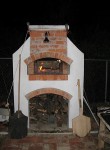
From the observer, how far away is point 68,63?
7301 mm

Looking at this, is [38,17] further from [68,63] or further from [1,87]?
[68,63]

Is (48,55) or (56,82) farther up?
(48,55)

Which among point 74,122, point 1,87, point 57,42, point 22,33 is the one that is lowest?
point 74,122

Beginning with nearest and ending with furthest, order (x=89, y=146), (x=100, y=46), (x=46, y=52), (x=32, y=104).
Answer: (x=89, y=146), (x=46, y=52), (x=32, y=104), (x=100, y=46)

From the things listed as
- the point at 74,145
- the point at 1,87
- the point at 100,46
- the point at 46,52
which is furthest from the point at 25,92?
the point at 100,46

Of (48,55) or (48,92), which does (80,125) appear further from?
(48,55)

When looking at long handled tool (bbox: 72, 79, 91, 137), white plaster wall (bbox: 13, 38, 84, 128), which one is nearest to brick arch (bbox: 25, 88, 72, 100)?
white plaster wall (bbox: 13, 38, 84, 128)

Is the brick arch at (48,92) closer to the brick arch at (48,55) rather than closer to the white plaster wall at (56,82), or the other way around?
the white plaster wall at (56,82)

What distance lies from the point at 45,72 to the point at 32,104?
1.23 m

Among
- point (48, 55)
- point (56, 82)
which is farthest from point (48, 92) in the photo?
point (48, 55)

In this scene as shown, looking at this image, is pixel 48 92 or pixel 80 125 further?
pixel 48 92

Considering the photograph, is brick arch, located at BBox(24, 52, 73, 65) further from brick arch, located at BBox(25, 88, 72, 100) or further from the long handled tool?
the long handled tool

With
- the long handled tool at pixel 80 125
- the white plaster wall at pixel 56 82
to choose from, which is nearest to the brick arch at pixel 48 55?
the white plaster wall at pixel 56 82

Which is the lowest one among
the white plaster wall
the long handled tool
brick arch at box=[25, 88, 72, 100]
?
the long handled tool
